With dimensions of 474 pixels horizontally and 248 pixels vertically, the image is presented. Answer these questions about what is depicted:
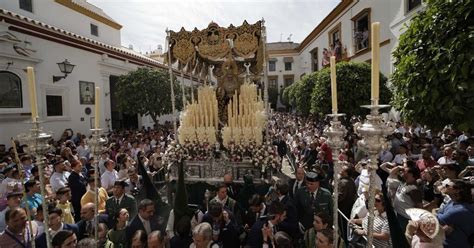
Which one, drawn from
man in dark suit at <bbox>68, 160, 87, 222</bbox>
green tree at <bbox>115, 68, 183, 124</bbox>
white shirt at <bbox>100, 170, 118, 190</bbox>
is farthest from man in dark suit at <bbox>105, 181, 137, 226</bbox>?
green tree at <bbox>115, 68, 183, 124</bbox>

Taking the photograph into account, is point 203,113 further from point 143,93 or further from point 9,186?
point 143,93

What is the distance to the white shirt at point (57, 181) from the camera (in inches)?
226

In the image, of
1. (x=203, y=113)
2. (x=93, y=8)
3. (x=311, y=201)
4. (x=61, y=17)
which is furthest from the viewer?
(x=93, y=8)

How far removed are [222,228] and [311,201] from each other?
154cm

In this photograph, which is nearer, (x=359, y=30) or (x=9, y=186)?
(x=9, y=186)

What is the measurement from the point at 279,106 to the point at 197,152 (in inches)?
1577

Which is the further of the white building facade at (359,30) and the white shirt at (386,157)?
the white building facade at (359,30)

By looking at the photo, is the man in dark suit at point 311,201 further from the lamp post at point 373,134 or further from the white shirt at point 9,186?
the white shirt at point 9,186

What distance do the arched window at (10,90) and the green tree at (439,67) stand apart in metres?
12.8

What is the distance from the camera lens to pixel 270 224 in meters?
3.49

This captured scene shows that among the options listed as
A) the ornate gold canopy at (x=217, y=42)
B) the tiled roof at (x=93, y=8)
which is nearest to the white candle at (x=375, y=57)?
the ornate gold canopy at (x=217, y=42)

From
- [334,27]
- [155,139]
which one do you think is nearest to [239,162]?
[155,139]

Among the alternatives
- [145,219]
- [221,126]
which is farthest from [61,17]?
[145,219]

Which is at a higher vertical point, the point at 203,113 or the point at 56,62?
A: the point at 56,62
